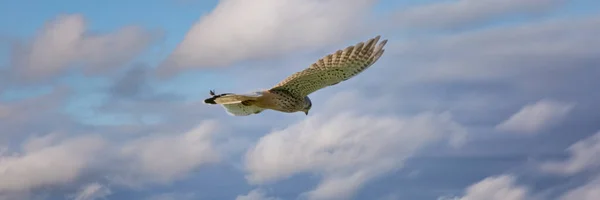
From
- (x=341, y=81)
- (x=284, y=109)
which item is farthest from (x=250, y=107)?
(x=341, y=81)

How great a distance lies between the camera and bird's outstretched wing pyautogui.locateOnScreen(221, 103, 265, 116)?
1820 cm

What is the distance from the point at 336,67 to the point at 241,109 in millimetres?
2411

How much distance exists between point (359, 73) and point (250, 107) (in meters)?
2.34

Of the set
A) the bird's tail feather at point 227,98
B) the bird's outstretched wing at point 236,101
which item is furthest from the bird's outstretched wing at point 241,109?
the bird's tail feather at point 227,98

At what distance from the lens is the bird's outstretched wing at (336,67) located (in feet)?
55.5

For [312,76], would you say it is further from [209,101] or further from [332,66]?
[209,101]

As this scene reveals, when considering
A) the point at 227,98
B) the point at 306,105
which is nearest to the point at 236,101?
the point at 227,98

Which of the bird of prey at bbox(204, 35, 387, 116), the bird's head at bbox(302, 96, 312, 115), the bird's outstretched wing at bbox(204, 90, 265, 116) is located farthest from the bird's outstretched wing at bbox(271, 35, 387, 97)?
the bird's outstretched wing at bbox(204, 90, 265, 116)

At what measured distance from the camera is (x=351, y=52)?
1694 cm

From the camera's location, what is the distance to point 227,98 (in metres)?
16.3

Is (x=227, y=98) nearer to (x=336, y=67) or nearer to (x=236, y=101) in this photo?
(x=236, y=101)

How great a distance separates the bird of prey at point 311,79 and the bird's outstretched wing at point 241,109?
1 cm

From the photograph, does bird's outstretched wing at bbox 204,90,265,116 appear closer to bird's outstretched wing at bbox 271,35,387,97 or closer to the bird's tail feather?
the bird's tail feather

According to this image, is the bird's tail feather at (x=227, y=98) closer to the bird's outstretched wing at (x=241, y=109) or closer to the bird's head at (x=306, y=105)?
the bird's outstretched wing at (x=241, y=109)
